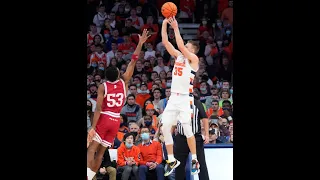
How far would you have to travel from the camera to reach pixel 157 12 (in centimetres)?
1673

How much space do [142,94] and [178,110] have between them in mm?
2946

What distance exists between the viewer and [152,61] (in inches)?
588

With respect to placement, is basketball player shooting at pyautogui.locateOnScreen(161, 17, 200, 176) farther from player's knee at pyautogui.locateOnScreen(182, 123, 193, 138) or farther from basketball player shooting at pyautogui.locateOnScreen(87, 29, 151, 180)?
basketball player shooting at pyautogui.locateOnScreen(87, 29, 151, 180)

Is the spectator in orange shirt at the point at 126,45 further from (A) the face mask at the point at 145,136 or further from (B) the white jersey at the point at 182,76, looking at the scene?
(B) the white jersey at the point at 182,76

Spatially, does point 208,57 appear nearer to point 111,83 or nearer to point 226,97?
point 226,97

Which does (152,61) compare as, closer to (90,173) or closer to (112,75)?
(112,75)

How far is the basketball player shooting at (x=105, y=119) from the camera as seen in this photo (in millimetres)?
10453

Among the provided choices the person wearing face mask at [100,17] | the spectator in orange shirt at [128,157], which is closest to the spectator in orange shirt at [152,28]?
the person wearing face mask at [100,17]

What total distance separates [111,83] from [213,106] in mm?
3208

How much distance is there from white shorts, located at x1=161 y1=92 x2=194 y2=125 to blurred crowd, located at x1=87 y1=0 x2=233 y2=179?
971mm

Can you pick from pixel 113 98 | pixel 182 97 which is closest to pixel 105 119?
pixel 113 98

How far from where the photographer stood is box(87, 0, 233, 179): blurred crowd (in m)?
12.1

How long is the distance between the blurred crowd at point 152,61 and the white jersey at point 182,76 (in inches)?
41.6

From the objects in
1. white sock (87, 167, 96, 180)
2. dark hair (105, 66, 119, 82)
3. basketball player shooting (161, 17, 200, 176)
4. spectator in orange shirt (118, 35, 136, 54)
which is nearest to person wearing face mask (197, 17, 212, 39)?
spectator in orange shirt (118, 35, 136, 54)
